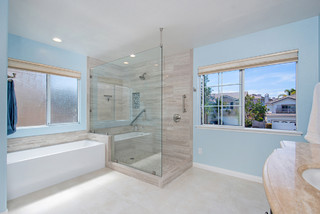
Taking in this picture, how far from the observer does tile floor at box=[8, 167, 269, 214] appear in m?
1.73

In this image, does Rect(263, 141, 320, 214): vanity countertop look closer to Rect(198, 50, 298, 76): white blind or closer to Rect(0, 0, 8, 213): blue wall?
Rect(198, 50, 298, 76): white blind

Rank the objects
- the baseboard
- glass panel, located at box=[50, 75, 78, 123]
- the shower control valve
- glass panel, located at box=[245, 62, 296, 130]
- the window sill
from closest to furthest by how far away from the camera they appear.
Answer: the window sill < glass panel, located at box=[245, 62, 296, 130] < the baseboard < glass panel, located at box=[50, 75, 78, 123] < the shower control valve

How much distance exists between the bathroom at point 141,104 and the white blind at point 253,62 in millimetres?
21

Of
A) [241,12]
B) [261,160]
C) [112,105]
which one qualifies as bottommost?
[261,160]

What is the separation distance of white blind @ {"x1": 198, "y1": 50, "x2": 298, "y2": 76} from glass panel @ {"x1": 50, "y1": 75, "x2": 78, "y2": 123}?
289 cm

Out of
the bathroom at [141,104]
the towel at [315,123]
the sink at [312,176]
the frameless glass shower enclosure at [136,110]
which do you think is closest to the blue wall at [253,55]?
the bathroom at [141,104]

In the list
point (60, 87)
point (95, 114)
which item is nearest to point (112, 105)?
point (95, 114)

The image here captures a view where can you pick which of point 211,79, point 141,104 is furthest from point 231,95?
point 141,104

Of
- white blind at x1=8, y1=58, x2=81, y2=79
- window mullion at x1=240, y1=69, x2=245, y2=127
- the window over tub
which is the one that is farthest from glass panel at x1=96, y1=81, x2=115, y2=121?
window mullion at x1=240, y1=69, x2=245, y2=127

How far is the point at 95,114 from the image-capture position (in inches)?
136

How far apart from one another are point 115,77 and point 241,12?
245 centimetres

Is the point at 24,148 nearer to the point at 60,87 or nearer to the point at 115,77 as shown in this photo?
the point at 60,87

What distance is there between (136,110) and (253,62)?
7.17 ft

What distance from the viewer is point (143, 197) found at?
196 cm
